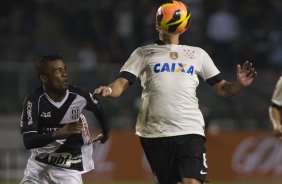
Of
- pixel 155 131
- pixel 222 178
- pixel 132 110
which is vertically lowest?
pixel 222 178

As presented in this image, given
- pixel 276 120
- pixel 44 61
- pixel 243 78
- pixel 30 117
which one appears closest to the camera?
pixel 30 117

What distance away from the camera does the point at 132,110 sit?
18594mm

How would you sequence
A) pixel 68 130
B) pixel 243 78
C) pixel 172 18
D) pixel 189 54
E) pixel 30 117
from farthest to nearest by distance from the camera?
1. pixel 189 54
2. pixel 172 18
3. pixel 243 78
4. pixel 30 117
5. pixel 68 130

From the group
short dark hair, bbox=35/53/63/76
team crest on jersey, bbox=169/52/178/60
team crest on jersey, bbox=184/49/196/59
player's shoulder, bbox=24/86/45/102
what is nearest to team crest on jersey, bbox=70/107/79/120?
player's shoulder, bbox=24/86/45/102

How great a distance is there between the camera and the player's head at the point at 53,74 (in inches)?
348

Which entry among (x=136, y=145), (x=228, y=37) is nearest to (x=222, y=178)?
(x=136, y=145)

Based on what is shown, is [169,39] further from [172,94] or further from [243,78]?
[243,78]

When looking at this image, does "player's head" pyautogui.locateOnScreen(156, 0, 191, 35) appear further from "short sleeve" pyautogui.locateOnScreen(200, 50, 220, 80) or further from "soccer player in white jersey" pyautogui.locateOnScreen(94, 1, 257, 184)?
"short sleeve" pyautogui.locateOnScreen(200, 50, 220, 80)

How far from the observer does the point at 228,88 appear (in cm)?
906

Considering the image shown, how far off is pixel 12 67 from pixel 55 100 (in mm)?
9702

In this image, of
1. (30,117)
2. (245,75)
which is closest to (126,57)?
(245,75)

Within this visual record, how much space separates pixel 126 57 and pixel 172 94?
10.7m

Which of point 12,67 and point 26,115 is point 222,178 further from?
point 26,115

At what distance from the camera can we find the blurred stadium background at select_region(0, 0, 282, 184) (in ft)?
60.0
